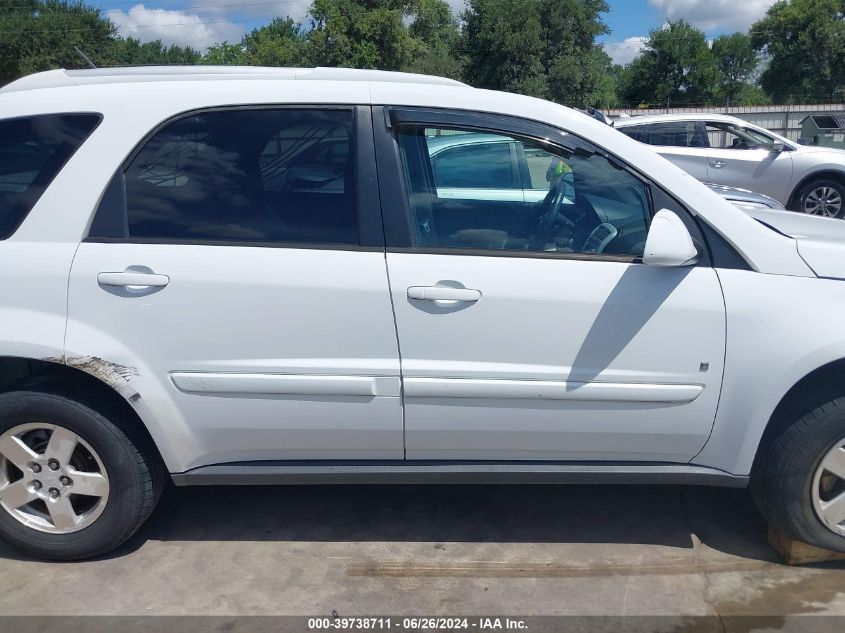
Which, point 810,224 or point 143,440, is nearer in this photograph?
point 143,440

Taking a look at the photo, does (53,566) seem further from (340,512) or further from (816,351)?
(816,351)

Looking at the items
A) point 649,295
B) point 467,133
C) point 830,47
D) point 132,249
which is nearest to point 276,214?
point 132,249

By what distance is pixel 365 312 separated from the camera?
294 centimetres

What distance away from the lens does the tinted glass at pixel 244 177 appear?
306cm

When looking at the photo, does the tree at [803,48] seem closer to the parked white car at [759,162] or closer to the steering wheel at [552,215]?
the parked white car at [759,162]

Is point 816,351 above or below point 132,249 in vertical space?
below

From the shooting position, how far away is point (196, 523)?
11.9 ft

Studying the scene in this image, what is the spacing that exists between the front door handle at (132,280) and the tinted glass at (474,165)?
119 cm

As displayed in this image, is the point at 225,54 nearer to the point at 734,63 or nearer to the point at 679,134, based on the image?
the point at 734,63

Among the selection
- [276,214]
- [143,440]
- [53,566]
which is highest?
[276,214]

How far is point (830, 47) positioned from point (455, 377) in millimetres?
64976

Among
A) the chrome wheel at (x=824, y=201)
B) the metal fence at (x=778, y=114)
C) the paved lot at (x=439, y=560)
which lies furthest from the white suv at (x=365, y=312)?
the metal fence at (x=778, y=114)

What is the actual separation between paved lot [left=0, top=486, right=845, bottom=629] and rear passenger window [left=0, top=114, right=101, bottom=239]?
1421 millimetres

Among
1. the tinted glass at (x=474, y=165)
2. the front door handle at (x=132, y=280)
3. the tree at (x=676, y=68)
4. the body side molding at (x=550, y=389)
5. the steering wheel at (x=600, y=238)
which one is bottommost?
the body side molding at (x=550, y=389)
